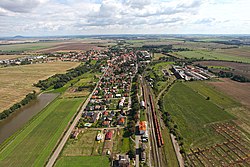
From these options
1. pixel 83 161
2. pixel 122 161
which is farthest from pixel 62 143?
pixel 122 161

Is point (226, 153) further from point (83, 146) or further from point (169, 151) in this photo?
point (83, 146)

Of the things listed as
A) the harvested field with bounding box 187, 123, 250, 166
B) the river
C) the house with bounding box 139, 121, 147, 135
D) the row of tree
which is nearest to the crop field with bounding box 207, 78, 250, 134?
the harvested field with bounding box 187, 123, 250, 166

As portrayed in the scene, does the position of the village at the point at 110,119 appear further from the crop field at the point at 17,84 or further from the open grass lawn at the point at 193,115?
the crop field at the point at 17,84

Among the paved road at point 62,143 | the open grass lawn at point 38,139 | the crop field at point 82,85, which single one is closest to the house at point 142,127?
the paved road at point 62,143

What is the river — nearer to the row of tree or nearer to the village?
the row of tree

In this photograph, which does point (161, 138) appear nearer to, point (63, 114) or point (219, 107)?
point (219, 107)

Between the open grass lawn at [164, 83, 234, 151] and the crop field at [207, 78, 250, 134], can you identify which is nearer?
the open grass lawn at [164, 83, 234, 151]
